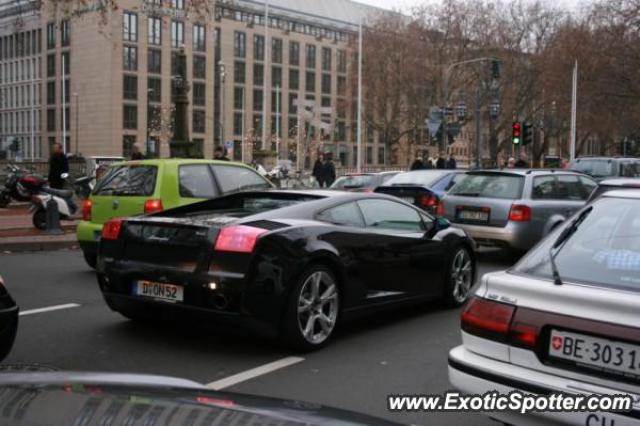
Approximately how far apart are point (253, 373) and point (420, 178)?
37.2 feet

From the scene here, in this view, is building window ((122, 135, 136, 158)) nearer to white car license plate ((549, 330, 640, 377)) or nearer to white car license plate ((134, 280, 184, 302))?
white car license plate ((134, 280, 184, 302))

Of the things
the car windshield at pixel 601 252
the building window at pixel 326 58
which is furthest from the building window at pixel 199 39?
the car windshield at pixel 601 252

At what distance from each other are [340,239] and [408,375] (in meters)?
1.42

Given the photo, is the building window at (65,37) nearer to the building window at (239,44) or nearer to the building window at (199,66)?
the building window at (199,66)

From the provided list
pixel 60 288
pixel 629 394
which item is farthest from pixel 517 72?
pixel 629 394

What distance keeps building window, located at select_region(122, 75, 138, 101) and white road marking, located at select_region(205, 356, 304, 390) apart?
77953mm

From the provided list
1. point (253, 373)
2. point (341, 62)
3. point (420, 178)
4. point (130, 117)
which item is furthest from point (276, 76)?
point (253, 373)

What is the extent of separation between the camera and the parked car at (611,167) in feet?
70.2

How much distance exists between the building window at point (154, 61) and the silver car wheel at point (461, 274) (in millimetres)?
77458

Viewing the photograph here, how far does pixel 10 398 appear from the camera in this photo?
77.1 inches

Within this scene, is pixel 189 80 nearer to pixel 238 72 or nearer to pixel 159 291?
pixel 238 72

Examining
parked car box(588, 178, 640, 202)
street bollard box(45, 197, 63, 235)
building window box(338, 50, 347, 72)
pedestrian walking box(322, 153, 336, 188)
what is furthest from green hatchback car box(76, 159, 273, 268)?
building window box(338, 50, 347, 72)

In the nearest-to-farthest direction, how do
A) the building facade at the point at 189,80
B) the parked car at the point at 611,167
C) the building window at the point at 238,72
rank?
the parked car at the point at 611,167 < the building facade at the point at 189,80 < the building window at the point at 238,72

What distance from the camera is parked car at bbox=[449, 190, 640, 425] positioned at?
319cm
